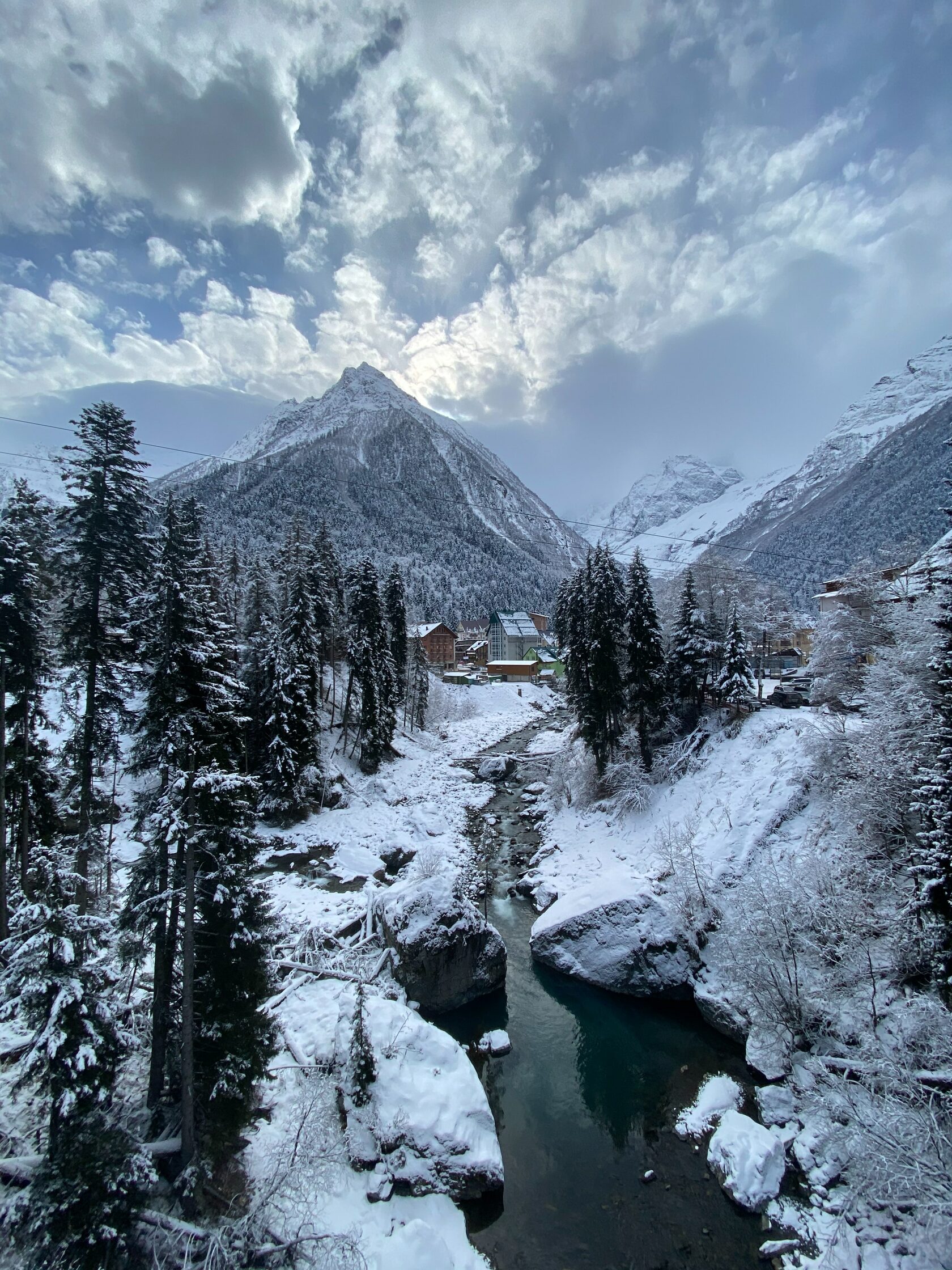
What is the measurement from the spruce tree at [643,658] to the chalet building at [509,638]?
66.7m

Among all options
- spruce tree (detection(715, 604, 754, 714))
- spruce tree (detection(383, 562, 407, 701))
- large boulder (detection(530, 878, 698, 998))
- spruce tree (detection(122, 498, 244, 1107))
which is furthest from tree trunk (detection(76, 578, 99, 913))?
spruce tree (detection(383, 562, 407, 701))

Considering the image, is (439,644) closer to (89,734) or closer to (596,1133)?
(89,734)

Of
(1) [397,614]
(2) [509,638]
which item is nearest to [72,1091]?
(1) [397,614]

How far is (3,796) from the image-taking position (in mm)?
13320

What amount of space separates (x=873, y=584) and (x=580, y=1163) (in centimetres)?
3166

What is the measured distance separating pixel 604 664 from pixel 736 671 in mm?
7407

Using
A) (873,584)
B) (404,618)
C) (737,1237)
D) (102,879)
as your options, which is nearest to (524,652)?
(404,618)

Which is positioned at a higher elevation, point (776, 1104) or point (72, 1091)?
point (72, 1091)

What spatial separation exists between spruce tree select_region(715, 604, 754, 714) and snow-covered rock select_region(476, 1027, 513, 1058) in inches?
835

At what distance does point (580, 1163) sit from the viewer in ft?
39.4

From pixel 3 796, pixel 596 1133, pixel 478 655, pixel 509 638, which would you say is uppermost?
pixel 509 638

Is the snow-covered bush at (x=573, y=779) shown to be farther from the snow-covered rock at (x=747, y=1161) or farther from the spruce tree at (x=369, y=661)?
the snow-covered rock at (x=747, y=1161)

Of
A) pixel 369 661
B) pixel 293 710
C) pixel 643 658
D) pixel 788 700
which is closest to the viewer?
pixel 293 710

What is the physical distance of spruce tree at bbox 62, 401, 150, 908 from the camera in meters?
13.3
